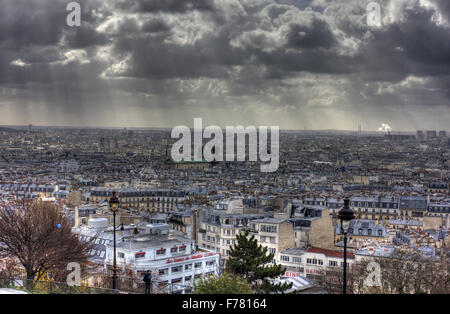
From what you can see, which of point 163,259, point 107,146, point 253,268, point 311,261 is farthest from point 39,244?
point 107,146

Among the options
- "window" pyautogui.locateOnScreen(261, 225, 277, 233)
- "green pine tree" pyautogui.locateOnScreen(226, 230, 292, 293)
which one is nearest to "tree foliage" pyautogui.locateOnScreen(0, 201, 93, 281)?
"green pine tree" pyautogui.locateOnScreen(226, 230, 292, 293)

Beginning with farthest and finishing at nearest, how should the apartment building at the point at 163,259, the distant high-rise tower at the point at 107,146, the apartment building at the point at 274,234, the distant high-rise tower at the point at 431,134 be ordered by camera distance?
the distant high-rise tower at the point at 431,134, the distant high-rise tower at the point at 107,146, the apartment building at the point at 274,234, the apartment building at the point at 163,259

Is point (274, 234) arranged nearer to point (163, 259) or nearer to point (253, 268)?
point (163, 259)

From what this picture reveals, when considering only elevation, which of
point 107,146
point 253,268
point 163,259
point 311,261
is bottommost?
point 311,261

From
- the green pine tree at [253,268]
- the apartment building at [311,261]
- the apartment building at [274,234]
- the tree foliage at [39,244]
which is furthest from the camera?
the apartment building at [274,234]

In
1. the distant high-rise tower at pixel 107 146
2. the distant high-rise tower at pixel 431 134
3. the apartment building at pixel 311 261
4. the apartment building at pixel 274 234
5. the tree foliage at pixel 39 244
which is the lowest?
the apartment building at pixel 311 261

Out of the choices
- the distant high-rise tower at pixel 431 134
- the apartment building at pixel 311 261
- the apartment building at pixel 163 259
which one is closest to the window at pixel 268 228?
the apartment building at pixel 311 261

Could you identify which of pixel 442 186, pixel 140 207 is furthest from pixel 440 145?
pixel 140 207

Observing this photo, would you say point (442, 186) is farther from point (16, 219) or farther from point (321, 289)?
point (16, 219)

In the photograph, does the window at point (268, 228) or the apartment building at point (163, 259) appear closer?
the apartment building at point (163, 259)

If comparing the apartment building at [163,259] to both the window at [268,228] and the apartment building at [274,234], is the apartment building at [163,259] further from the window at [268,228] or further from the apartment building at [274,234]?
the window at [268,228]
